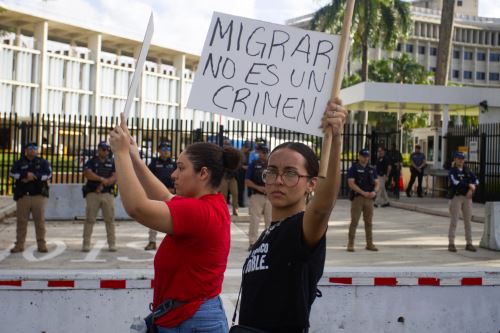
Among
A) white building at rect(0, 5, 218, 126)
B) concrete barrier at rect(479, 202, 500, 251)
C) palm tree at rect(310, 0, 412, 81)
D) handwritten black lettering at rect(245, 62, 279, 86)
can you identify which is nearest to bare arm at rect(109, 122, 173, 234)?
handwritten black lettering at rect(245, 62, 279, 86)

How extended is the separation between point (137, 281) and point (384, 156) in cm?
Answer: 1725

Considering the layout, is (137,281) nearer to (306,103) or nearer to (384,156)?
(306,103)

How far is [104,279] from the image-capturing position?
189 inches

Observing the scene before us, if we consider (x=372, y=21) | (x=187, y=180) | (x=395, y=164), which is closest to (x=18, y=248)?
(x=187, y=180)

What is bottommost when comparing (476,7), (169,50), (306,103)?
(306,103)

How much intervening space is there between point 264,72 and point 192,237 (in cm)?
84

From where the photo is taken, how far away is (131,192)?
103 inches

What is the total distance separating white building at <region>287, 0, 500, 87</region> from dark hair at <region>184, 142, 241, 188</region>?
341 ft

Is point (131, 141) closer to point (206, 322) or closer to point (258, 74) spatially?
point (258, 74)

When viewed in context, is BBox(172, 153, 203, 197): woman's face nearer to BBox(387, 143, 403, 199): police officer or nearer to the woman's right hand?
the woman's right hand

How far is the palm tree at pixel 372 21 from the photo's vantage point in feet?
123

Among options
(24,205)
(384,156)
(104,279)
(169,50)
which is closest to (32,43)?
(169,50)

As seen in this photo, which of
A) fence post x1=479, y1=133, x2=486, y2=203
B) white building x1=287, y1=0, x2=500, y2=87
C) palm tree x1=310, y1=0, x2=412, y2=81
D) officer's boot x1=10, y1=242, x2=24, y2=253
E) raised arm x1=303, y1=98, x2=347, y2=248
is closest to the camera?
raised arm x1=303, y1=98, x2=347, y2=248

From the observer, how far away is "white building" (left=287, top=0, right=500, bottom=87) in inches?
4163
